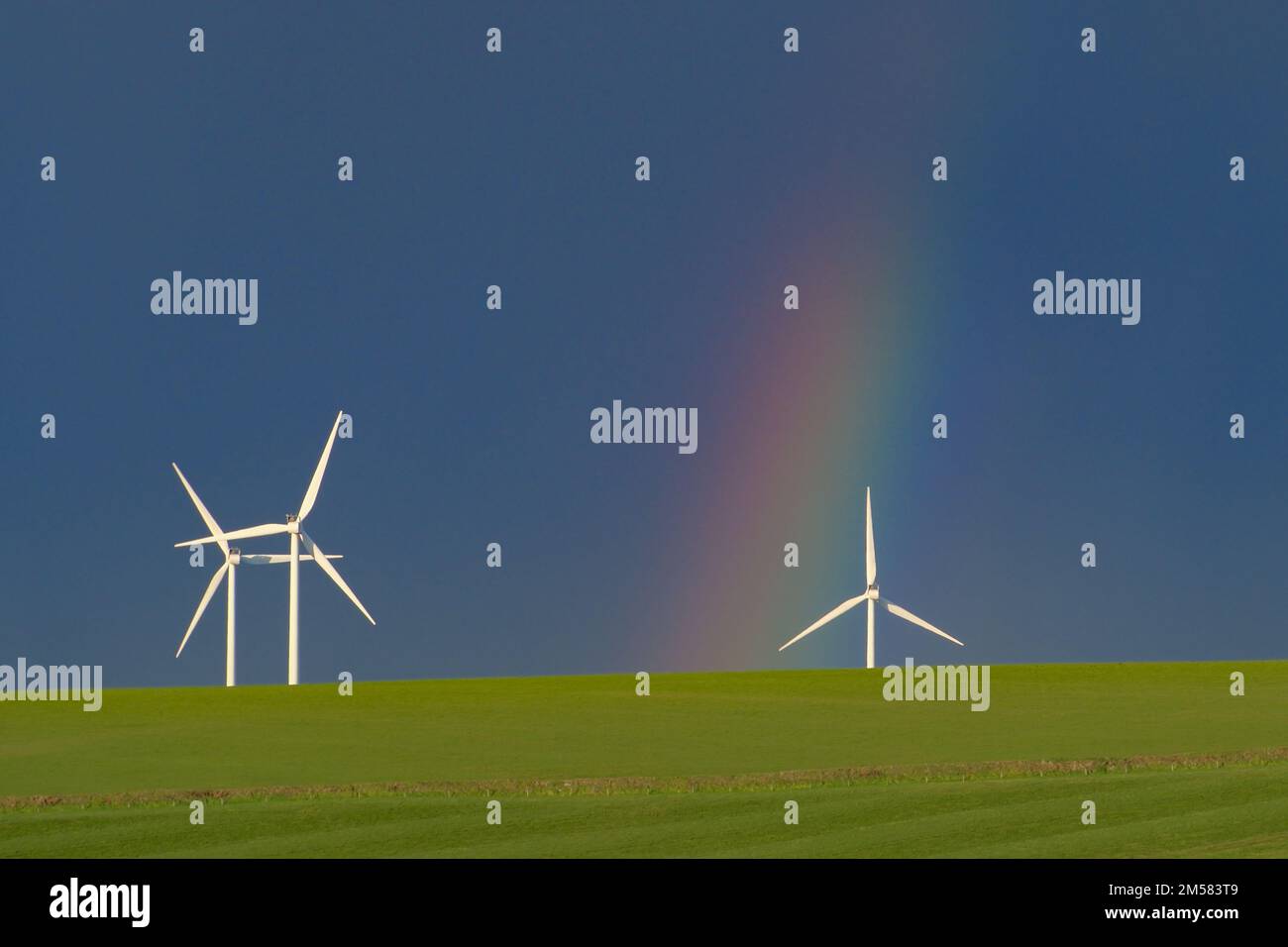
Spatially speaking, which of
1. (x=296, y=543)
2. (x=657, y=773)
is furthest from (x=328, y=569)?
(x=657, y=773)

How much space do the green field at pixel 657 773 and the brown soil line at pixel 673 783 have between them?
0.09 m

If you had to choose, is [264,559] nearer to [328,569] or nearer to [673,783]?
[328,569]

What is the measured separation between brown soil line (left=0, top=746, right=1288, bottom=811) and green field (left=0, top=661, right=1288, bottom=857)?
94mm

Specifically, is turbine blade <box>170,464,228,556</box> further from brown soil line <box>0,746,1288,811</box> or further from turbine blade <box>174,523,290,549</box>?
brown soil line <box>0,746,1288,811</box>

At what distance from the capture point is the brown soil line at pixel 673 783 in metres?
35.1

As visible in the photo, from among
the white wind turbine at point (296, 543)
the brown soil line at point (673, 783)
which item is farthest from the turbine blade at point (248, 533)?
the brown soil line at point (673, 783)

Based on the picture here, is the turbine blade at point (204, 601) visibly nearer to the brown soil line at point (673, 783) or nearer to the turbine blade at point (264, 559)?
the turbine blade at point (264, 559)

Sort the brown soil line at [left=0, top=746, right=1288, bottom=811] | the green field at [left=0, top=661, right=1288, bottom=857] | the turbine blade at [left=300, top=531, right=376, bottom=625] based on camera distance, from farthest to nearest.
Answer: the turbine blade at [left=300, top=531, right=376, bottom=625]
the brown soil line at [left=0, top=746, right=1288, bottom=811]
the green field at [left=0, top=661, right=1288, bottom=857]

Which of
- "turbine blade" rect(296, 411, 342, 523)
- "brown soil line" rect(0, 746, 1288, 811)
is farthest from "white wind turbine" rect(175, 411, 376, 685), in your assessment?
"brown soil line" rect(0, 746, 1288, 811)

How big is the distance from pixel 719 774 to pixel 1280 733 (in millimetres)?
18950

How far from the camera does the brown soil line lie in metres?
35.1
